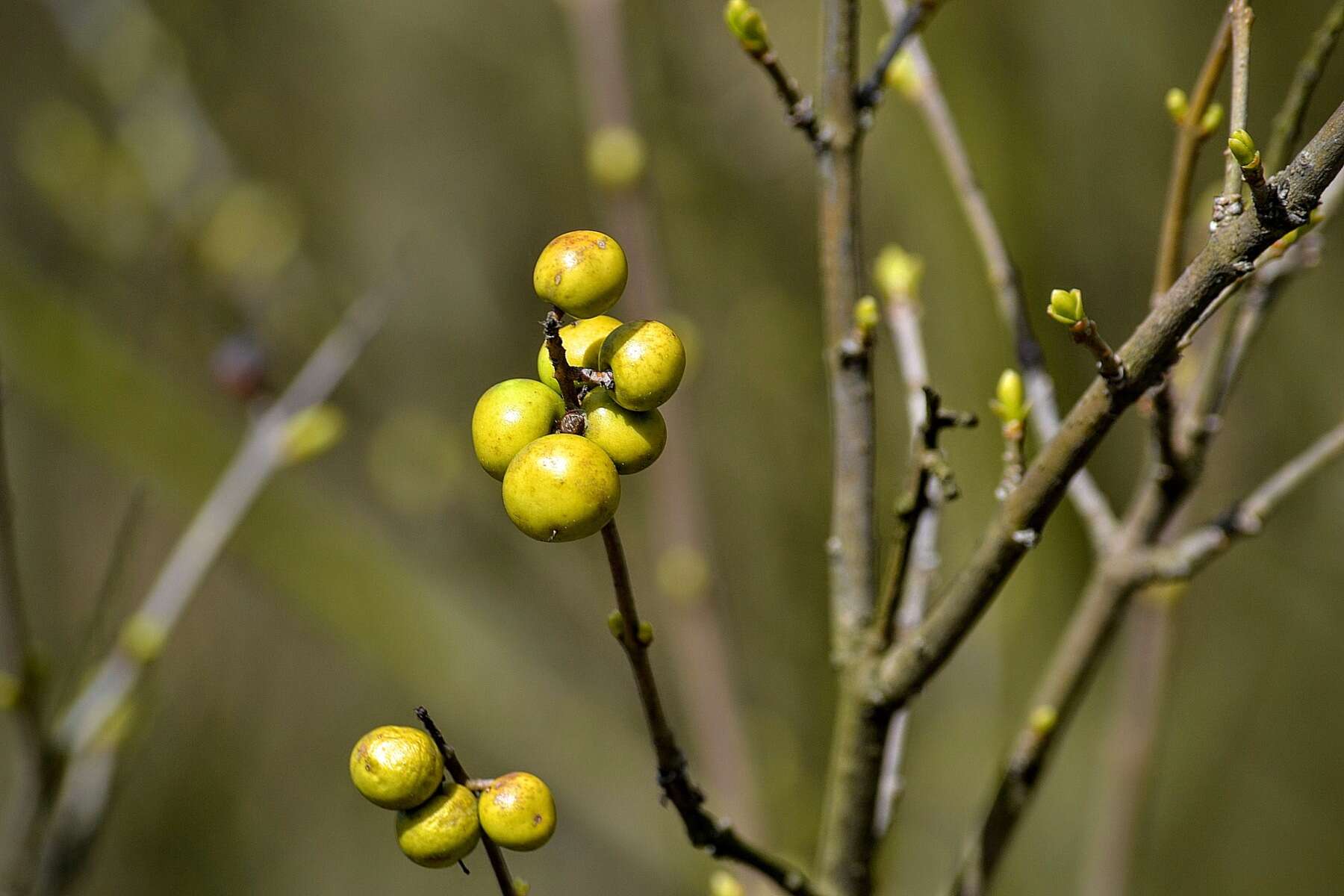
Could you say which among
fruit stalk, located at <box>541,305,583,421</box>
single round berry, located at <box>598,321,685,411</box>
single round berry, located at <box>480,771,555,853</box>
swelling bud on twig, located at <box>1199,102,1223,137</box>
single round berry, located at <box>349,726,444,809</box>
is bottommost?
single round berry, located at <box>480,771,555,853</box>

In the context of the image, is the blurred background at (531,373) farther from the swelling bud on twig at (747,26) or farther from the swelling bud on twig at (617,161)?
the swelling bud on twig at (747,26)

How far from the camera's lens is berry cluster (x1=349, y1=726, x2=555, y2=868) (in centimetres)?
84

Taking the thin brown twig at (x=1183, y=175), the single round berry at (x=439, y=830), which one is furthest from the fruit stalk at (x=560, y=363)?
the thin brown twig at (x=1183, y=175)

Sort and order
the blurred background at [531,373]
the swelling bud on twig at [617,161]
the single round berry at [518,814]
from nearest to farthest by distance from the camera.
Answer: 1. the single round berry at [518,814]
2. the swelling bud on twig at [617,161]
3. the blurred background at [531,373]

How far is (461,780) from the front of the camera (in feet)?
3.12

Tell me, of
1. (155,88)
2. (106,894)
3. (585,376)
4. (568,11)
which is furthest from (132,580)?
(585,376)

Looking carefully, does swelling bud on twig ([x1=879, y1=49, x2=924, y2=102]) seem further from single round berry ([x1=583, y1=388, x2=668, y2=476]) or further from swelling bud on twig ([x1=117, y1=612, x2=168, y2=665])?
swelling bud on twig ([x1=117, y1=612, x2=168, y2=665])

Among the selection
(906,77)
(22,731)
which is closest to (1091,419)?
(906,77)

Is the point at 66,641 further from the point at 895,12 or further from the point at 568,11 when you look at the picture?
the point at 895,12

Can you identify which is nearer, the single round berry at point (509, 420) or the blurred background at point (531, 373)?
the single round berry at point (509, 420)

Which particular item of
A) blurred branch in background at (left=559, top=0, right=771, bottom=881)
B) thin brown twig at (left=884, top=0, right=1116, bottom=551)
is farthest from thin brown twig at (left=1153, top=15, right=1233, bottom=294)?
blurred branch in background at (left=559, top=0, right=771, bottom=881)

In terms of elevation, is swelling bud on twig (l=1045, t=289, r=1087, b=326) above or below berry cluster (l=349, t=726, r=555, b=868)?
above

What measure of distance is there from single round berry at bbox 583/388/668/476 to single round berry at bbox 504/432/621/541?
0.05 meters

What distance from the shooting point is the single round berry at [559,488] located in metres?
0.75
